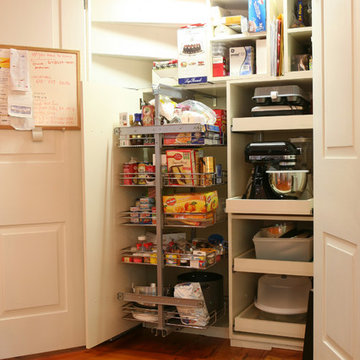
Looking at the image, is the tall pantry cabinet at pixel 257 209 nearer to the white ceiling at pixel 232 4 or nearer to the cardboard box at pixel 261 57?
the cardboard box at pixel 261 57

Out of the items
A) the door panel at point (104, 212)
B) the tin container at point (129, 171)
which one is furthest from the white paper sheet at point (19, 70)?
the tin container at point (129, 171)

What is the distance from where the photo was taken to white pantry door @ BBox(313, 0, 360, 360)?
160 centimetres

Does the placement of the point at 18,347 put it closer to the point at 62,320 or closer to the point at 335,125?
the point at 62,320

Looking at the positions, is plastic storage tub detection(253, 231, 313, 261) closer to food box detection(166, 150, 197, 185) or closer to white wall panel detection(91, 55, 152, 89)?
food box detection(166, 150, 197, 185)

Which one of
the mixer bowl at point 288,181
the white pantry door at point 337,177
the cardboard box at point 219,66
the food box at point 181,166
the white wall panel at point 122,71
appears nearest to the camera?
the white pantry door at point 337,177

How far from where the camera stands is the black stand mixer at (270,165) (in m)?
2.73

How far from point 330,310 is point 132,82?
2095mm

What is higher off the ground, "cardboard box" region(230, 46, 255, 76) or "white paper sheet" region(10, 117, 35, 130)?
"cardboard box" region(230, 46, 255, 76)

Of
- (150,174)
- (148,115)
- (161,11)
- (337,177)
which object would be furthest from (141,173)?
(337,177)

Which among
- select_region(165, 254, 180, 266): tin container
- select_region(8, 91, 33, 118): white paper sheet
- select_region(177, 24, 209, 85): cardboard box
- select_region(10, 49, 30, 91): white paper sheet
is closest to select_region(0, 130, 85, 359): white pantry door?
select_region(8, 91, 33, 118): white paper sheet

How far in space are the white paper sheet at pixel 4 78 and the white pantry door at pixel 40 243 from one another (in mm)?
127

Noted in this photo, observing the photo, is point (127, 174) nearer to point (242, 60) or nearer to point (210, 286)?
point (210, 286)

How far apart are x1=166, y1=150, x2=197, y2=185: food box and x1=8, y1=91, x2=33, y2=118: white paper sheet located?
755 millimetres

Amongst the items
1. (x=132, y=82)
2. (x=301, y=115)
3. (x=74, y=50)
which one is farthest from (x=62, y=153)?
(x=301, y=115)
